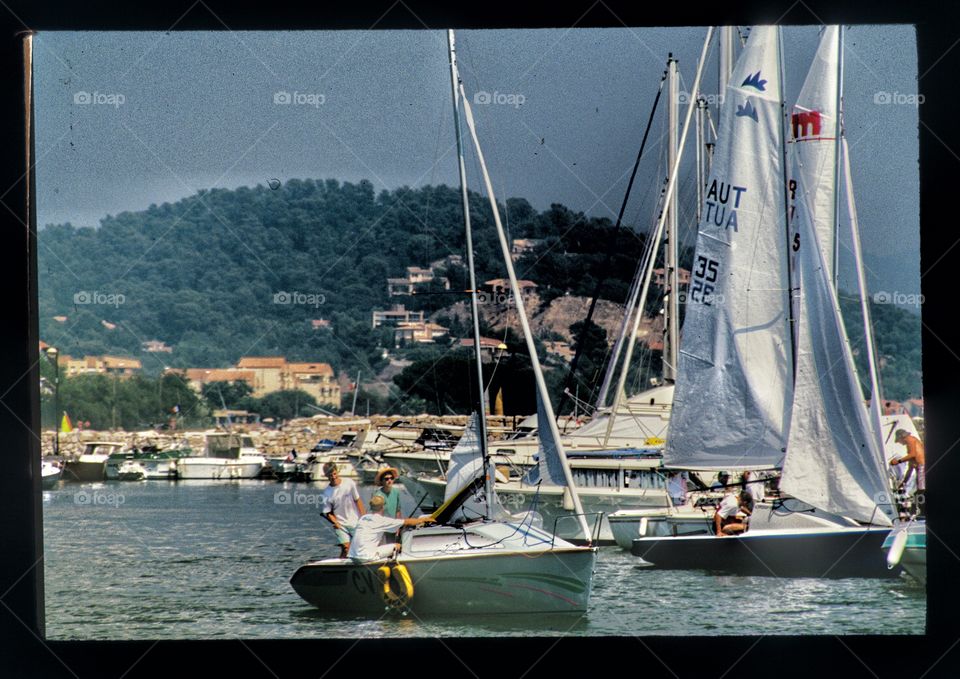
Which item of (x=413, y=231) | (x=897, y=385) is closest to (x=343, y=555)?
(x=897, y=385)

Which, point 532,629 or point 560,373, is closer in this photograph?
point 532,629

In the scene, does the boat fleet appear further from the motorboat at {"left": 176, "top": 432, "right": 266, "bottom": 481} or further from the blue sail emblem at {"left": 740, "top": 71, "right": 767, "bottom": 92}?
the motorboat at {"left": 176, "top": 432, "right": 266, "bottom": 481}

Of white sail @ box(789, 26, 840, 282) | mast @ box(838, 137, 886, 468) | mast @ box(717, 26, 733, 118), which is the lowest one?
mast @ box(838, 137, 886, 468)

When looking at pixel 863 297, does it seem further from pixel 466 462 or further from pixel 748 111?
pixel 466 462

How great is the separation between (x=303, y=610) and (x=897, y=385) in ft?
18.2

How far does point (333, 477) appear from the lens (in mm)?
8969

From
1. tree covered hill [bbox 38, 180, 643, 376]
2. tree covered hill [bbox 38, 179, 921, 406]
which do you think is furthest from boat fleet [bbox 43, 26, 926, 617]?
tree covered hill [bbox 38, 180, 643, 376]

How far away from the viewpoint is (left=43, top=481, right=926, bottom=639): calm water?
9336 mm

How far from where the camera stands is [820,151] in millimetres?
→ 12195

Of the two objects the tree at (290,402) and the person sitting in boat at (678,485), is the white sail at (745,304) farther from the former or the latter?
the tree at (290,402)

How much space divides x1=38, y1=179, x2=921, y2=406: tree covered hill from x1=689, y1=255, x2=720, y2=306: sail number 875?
125 centimetres

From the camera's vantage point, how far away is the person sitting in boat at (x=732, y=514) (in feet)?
39.7

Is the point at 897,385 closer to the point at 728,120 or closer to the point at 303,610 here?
the point at 728,120

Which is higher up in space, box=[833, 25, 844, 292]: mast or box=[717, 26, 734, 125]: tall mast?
box=[717, 26, 734, 125]: tall mast
